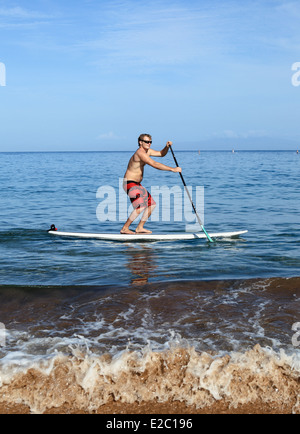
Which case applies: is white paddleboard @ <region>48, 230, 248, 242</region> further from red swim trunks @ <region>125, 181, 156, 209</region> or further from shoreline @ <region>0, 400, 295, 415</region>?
shoreline @ <region>0, 400, 295, 415</region>

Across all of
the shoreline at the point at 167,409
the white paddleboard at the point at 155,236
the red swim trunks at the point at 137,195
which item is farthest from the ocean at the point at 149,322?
the red swim trunks at the point at 137,195

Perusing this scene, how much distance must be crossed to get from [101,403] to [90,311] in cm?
218

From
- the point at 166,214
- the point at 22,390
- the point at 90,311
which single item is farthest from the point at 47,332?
the point at 166,214

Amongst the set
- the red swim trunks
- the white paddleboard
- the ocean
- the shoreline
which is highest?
the red swim trunks

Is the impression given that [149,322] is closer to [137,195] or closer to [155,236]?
[155,236]

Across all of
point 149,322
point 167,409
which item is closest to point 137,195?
point 149,322

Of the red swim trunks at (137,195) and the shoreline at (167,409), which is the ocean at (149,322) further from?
the red swim trunks at (137,195)

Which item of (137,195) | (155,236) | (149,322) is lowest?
(149,322)

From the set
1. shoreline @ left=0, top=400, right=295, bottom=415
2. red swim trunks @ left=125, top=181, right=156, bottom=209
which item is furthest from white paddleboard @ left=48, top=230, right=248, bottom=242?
shoreline @ left=0, top=400, right=295, bottom=415

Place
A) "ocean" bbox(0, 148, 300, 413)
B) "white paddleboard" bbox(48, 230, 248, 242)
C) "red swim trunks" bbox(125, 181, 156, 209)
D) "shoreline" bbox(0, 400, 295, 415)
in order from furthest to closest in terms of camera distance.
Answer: "white paddleboard" bbox(48, 230, 248, 242), "red swim trunks" bbox(125, 181, 156, 209), "ocean" bbox(0, 148, 300, 413), "shoreline" bbox(0, 400, 295, 415)

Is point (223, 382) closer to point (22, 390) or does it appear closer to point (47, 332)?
point (22, 390)

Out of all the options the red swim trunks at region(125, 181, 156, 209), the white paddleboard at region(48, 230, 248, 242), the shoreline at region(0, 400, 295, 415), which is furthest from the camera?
the white paddleboard at region(48, 230, 248, 242)

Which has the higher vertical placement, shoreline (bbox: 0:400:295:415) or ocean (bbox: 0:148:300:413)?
ocean (bbox: 0:148:300:413)

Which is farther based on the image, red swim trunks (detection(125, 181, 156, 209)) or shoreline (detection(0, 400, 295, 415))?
red swim trunks (detection(125, 181, 156, 209))
